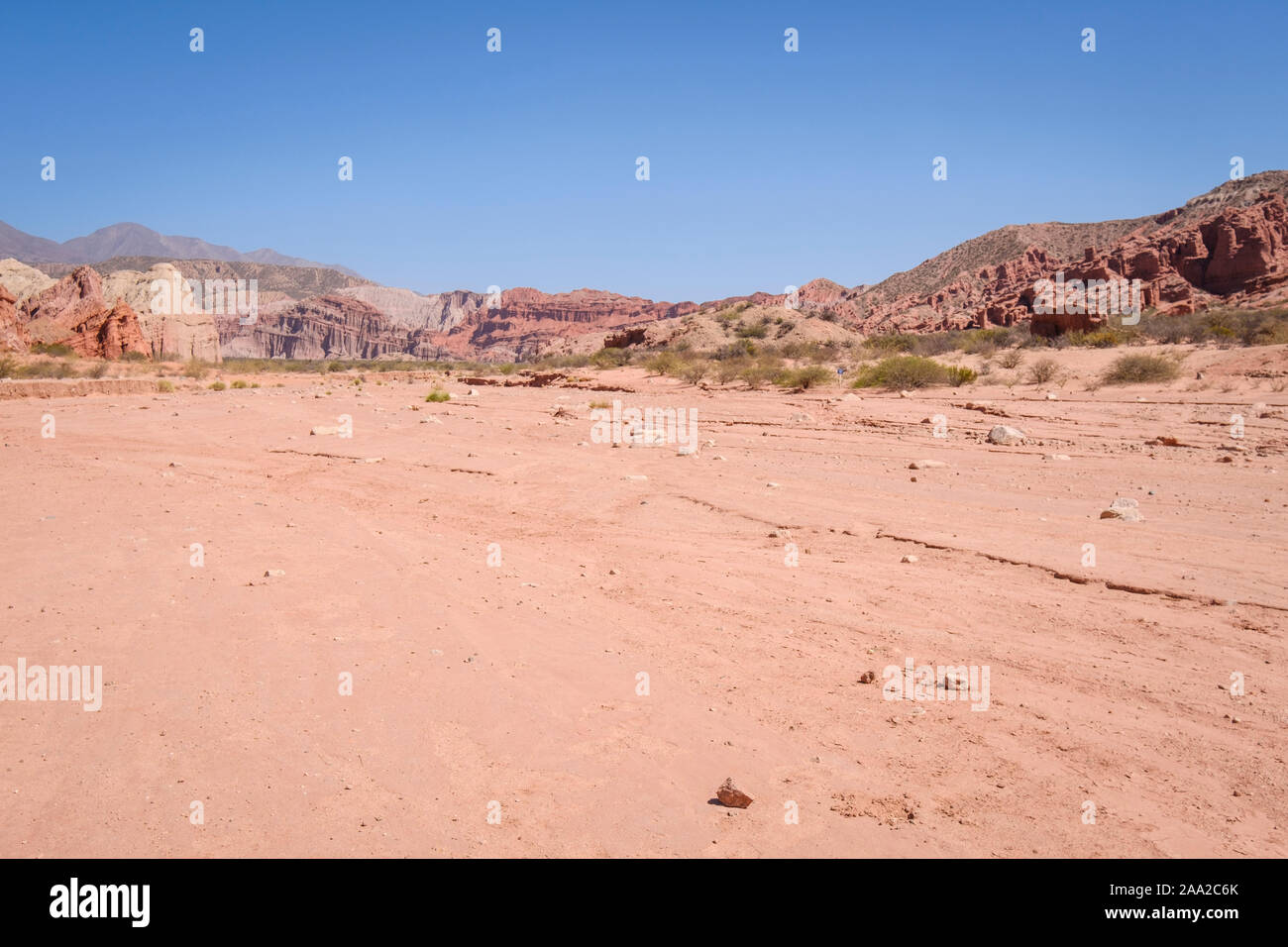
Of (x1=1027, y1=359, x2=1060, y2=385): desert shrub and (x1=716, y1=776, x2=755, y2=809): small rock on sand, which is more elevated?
(x1=1027, y1=359, x2=1060, y2=385): desert shrub

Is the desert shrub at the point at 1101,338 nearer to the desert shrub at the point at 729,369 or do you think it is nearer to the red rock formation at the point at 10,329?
the desert shrub at the point at 729,369

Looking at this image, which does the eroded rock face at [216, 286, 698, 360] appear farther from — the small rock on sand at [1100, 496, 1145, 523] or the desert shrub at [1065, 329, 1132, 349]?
the small rock on sand at [1100, 496, 1145, 523]

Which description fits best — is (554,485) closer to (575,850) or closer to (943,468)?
(943,468)

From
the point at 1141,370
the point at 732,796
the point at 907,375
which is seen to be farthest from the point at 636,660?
the point at 1141,370

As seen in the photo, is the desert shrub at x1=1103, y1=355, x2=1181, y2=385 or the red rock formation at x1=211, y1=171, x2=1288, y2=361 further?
the red rock formation at x1=211, y1=171, x2=1288, y2=361

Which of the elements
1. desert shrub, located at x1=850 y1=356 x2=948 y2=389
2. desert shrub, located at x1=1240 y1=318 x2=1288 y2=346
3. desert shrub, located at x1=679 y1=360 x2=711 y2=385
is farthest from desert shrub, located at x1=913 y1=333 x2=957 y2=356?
desert shrub, located at x1=1240 y1=318 x2=1288 y2=346

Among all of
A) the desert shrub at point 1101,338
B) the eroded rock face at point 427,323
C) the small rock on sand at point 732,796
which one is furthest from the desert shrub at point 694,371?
the eroded rock face at point 427,323

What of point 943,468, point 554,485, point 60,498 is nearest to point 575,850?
point 554,485
